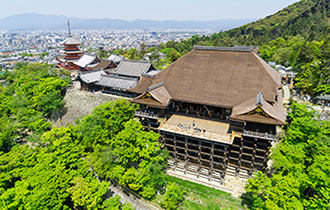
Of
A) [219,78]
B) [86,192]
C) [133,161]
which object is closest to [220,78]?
[219,78]

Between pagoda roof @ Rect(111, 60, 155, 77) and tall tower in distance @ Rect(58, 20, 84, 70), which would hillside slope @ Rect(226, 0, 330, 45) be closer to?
pagoda roof @ Rect(111, 60, 155, 77)

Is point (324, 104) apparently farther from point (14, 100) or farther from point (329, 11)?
point (329, 11)

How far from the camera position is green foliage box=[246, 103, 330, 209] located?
1405 cm

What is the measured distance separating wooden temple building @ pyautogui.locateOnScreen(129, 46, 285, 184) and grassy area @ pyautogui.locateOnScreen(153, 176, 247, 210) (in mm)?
1455

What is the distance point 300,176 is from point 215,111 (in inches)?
387

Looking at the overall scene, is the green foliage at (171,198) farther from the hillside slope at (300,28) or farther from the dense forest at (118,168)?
the hillside slope at (300,28)

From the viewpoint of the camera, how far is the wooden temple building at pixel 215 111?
19016 millimetres

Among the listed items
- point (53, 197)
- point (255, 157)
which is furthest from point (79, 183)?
point (255, 157)

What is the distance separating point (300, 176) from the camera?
15.3m

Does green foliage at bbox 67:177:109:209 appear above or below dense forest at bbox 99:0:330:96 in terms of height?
below

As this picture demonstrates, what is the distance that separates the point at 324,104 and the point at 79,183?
3722 centimetres

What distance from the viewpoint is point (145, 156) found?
64.8 feet

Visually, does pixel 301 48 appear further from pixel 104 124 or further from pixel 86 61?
pixel 86 61

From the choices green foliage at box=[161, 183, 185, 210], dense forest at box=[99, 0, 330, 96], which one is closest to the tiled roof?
dense forest at box=[99, 0, 330, 96]
